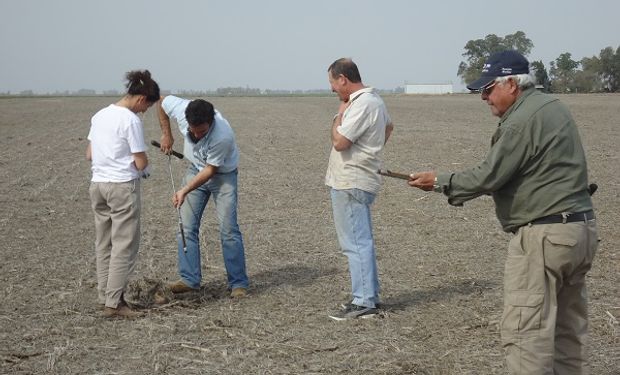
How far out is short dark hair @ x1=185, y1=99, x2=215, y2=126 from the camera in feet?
20.5

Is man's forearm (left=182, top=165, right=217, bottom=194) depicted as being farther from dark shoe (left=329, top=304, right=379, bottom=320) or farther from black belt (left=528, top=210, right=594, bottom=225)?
black belt (left=528, top=210, right=594, bottom=225)

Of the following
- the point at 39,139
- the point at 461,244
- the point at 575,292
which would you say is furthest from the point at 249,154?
the point at 575,292

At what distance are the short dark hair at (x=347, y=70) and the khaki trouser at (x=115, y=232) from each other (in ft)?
5.93

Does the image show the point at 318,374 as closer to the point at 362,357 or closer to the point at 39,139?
the point at 362,357

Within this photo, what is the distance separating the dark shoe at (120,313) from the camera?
6195mm

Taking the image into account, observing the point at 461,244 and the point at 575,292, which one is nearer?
the point at 575,292

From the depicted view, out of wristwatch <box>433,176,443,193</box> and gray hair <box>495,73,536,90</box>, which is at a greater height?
gray hair <box>495,73,536,90</box>

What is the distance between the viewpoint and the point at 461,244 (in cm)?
897

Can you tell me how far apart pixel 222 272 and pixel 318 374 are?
293 centimetres

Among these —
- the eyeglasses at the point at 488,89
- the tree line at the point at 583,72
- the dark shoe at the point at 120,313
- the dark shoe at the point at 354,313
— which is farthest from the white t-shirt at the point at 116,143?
the tree line at the point at 583,72

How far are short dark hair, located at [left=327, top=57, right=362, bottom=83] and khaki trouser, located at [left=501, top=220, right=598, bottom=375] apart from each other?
7.47ft

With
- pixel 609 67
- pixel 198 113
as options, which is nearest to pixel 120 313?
pixel 198 113

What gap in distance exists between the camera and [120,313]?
6.20 metres

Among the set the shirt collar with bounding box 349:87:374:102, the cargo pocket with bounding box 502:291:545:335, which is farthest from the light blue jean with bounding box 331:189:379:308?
the cargo pocket with bounding box 502:291:545:335
